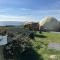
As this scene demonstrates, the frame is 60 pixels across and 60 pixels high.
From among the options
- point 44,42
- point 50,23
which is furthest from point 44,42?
point 50,23

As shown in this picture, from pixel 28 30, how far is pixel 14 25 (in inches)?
20.2

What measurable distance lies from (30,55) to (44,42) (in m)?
0.50

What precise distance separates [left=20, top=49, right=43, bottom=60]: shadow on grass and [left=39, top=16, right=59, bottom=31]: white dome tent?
2.11ft

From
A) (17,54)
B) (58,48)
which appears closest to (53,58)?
(58,48)

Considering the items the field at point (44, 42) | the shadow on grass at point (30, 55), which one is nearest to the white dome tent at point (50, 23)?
the field at point (44, 42)

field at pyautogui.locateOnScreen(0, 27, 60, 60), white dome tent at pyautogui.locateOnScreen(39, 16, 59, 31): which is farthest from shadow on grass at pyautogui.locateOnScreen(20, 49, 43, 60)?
white dome tent at pyautogui.locateOnScreen(39, 16, 59, 31)

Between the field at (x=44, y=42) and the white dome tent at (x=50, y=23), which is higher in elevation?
the white dome tent at (x=50, y=23)

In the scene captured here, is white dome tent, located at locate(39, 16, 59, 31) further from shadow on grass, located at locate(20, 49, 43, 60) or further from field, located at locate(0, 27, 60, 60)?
shadow on grass, located at locate(20, 49, 43, 60)

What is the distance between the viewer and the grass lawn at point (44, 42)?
12.7 feet

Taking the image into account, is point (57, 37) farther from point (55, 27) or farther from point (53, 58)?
point (53, 58)

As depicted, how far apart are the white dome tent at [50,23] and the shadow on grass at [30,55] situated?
2.11 ft

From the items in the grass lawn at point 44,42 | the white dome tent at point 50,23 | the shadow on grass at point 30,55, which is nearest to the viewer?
the shadow on grass at point 30,55

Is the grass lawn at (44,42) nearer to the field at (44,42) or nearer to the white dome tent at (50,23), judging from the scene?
the field at (44,42)

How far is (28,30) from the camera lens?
4.20 m
